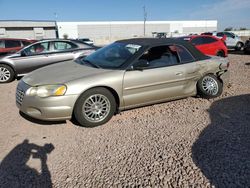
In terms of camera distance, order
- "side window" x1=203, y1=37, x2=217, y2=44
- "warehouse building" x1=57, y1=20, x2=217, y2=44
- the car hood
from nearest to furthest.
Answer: the car hood → "side window" x1=203, y1=37, x2=217, y2=44 → "warehouse building" x1=57, y1=20, x2=217, y2=44

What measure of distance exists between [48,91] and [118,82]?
118 cm

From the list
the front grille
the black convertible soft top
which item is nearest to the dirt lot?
the front grille

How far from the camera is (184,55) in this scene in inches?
186

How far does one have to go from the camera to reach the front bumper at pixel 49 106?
358 cm

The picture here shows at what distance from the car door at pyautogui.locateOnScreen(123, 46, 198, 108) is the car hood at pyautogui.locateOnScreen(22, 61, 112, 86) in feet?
1.88

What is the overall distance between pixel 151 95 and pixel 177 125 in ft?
2.53

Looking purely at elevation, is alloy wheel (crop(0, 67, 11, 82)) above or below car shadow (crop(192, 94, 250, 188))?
above

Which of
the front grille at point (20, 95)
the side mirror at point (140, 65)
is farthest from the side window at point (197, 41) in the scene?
the front grille at point (20, 95)

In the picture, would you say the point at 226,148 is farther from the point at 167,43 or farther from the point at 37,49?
the point at 37,49

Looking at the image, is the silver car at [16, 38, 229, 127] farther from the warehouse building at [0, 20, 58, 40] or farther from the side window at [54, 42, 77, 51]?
the warehouse building at [0, 20, 58, 40]

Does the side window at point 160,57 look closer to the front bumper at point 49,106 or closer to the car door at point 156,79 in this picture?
the car door at point 156,79

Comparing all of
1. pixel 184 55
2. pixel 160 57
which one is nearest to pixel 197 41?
pixel 184 55

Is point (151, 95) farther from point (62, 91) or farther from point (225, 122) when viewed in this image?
point (62, 91)

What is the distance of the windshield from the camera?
14.0 feet
